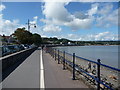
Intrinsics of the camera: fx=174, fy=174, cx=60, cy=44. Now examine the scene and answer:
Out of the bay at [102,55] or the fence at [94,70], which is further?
Result: the bay at [102,55]

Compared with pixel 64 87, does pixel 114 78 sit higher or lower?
Answer: lower

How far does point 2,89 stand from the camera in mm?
6516

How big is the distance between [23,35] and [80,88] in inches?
1996

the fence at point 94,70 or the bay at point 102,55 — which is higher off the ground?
the fence at point 94,70

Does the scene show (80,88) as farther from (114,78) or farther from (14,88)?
(114,78)

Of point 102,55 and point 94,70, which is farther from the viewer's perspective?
point 102,55

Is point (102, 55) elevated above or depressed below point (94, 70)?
below

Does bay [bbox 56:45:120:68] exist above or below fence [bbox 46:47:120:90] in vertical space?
below

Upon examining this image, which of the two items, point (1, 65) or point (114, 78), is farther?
point (114, 78)

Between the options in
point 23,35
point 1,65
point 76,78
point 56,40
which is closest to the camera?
point 76,78

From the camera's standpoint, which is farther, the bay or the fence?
the bay

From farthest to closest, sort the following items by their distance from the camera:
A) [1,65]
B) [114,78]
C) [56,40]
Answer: [56,40] < [114,78] < [1,65]

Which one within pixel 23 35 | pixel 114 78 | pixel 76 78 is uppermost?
pixel 23 35

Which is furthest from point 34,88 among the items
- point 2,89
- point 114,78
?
point 114,78
